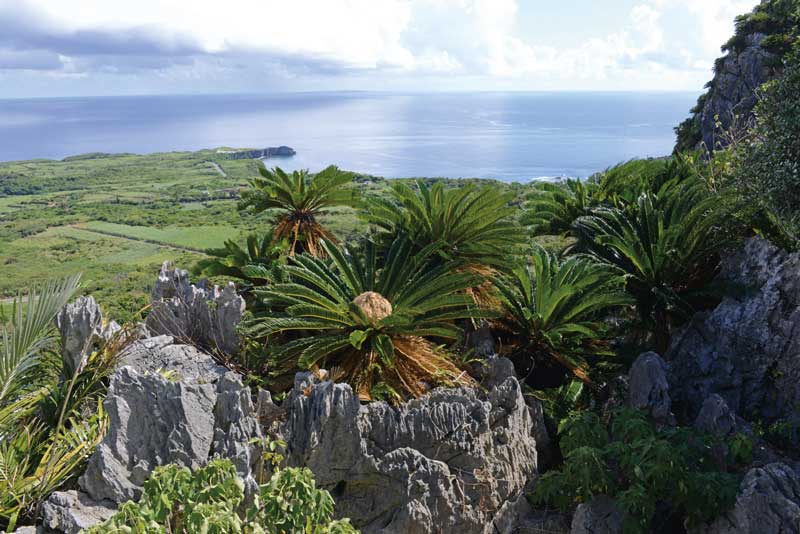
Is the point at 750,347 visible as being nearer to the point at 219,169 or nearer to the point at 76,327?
the point at 76,327

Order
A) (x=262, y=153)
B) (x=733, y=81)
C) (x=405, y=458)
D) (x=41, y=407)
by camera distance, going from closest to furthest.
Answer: (x=405, y=458) < (x=41, y=407) < (x=733, y=81) < (x=262, y=153)

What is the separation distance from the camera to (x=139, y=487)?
4312 mm

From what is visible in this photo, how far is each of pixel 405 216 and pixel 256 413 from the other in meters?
3.74

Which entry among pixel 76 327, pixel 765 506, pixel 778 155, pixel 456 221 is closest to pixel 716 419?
pixel 765 506

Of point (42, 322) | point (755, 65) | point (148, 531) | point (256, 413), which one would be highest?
point (755, 65)

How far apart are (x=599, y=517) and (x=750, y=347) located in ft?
9.76

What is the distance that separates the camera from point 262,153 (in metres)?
131

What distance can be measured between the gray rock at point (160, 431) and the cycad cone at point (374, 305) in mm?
1492

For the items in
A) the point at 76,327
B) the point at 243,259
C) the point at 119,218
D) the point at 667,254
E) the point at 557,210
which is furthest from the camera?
the point at 119,218

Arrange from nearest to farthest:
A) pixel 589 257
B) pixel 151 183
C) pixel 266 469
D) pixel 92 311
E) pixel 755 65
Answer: pixel 266 469
pixel 92 311
pixel 589 257
pixel 755 65
pixel 151 183

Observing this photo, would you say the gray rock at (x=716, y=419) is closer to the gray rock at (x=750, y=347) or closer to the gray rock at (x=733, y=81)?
the gray rock at (x=750, y=347)

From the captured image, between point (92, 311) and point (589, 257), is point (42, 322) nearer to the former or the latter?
point (92, 311)

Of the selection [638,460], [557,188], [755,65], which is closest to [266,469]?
[638,460]

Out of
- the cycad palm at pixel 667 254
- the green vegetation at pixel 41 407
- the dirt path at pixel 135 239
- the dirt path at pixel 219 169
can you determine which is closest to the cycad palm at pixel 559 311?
the cycad palm at pixel 667 254
